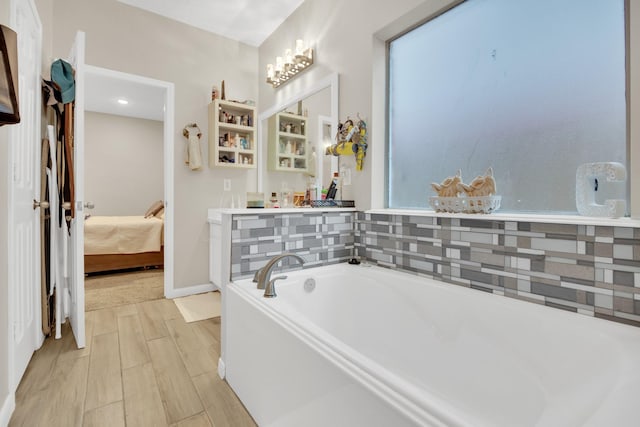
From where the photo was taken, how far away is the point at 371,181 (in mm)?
2113

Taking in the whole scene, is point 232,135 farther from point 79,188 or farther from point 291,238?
point 291,238

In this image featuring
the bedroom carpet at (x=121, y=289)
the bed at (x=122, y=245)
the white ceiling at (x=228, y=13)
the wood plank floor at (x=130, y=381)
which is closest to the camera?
the wood plank floor at (x=130, y=381)

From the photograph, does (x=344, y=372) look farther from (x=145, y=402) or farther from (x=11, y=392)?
(x=11, y=392)

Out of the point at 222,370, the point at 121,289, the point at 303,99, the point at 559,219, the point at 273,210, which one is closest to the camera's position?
the point at 559,219

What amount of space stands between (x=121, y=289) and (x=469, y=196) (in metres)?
3.45

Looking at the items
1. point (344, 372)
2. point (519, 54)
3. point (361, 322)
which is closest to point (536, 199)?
point (519, 54)

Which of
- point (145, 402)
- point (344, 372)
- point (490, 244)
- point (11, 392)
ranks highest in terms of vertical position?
point (490, 244)

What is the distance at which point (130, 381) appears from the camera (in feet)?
5.34

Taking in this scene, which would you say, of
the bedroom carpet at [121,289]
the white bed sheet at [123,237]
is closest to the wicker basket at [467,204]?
the bedroom carpet at [121,289]

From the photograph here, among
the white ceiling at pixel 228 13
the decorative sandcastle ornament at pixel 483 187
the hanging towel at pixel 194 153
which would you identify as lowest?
the decorative sandcastle ornament at pixel 483 187

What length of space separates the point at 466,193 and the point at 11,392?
90.6 inches

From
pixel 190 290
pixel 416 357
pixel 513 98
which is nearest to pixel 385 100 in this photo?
pixel 513 98

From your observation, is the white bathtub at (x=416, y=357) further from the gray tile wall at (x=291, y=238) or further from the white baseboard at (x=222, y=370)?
the gray tile wall at (x=291, y=238)

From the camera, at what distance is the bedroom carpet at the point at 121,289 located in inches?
112
